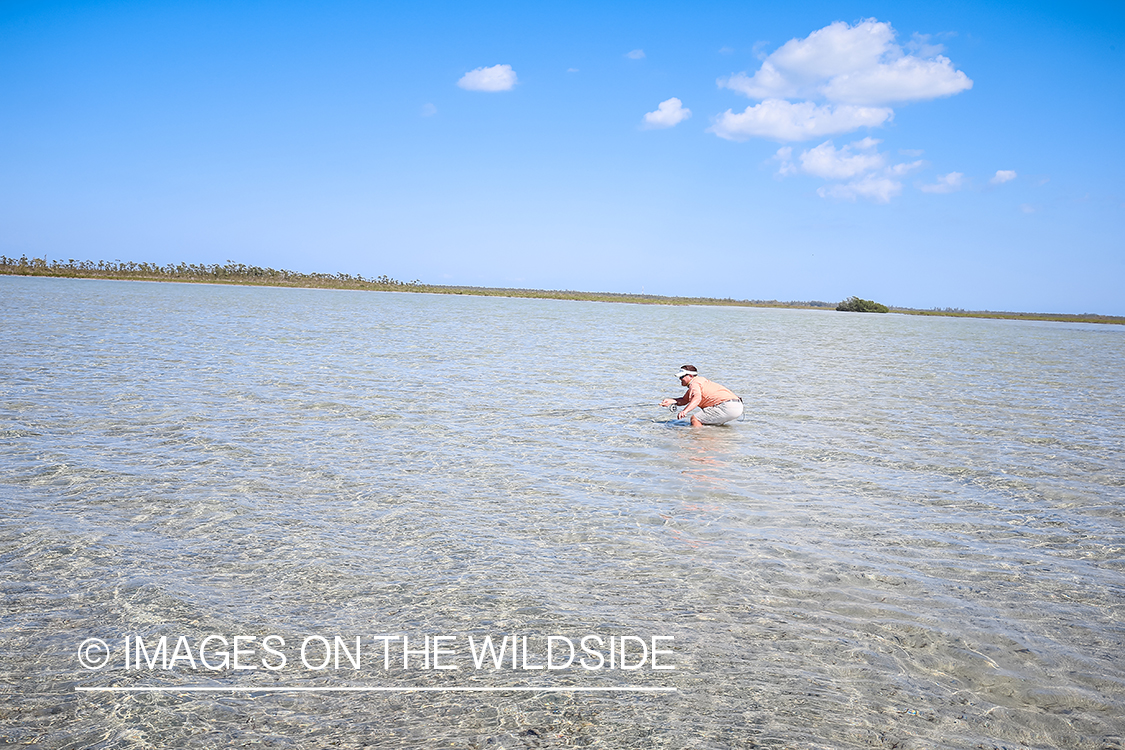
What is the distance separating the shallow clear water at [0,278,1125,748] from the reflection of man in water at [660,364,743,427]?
44cm

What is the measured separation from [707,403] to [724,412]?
0.46 metres

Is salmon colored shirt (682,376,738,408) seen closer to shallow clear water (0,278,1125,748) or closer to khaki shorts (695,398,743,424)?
khaki shorts (695,398,743,424)

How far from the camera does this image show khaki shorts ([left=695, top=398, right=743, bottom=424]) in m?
16.2

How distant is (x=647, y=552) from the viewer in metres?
8.22

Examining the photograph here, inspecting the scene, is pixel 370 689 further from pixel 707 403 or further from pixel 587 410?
pixel 587 410

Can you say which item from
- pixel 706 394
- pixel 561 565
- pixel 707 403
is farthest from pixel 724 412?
pixel 561 565

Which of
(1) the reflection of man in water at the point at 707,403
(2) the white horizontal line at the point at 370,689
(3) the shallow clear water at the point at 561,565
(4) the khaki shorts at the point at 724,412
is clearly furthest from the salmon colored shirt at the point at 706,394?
(2) the white horizontal line at the point at 370,689

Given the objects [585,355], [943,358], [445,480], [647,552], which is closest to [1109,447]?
[647,552]

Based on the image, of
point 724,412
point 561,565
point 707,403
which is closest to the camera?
point 561,565

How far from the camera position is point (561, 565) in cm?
772

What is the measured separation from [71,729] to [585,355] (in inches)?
1209

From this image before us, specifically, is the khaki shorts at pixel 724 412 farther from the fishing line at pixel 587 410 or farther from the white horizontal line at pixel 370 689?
the white horizontal line at pixel 370 689

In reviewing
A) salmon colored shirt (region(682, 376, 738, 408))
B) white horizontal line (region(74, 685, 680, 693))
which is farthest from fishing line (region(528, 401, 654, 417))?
white horizontal line (region(74, 685, 680, 693))

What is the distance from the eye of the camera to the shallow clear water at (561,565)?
4953 millimetres
